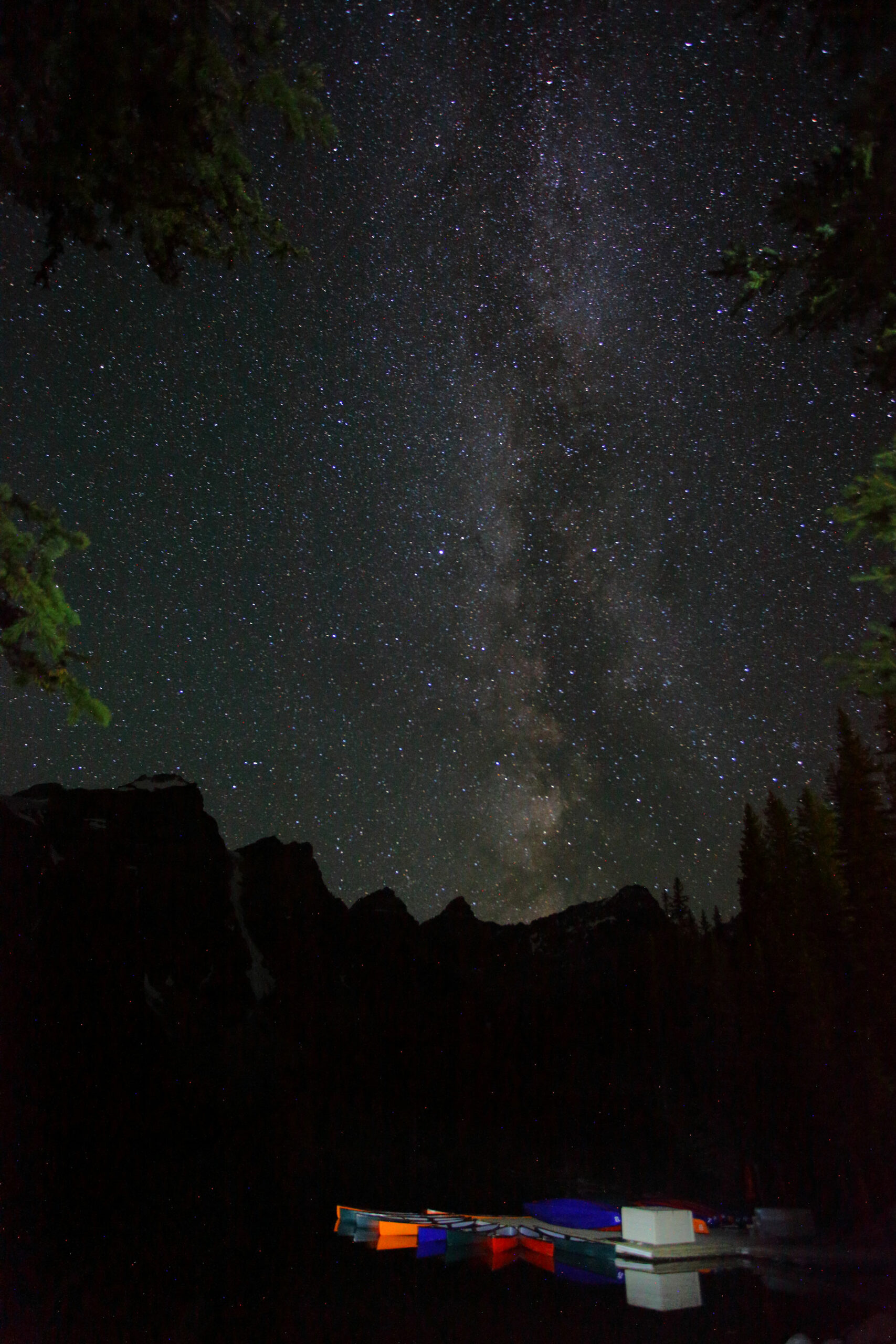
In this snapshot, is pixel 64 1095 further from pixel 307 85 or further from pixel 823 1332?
pixel 307 85

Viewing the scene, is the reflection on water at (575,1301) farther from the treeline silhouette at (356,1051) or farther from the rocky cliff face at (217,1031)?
the rocky cliff face at (217,1031)

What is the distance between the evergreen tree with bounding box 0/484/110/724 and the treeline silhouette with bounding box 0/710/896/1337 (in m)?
9.97

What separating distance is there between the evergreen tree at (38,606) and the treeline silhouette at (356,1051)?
997cm

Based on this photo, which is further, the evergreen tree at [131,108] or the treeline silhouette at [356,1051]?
the treeline silhouette at [356,1051]

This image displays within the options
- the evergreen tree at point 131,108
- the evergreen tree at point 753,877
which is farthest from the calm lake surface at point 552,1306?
the evergreen tree at point 753,877

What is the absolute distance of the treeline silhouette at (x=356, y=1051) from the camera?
96.4 feet

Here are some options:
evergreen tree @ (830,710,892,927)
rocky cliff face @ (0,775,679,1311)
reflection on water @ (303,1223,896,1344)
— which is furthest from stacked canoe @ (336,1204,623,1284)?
evergreen tree @ (830,710,892,927)

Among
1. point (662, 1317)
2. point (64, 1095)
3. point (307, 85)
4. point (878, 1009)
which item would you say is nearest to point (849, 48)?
point (307, 85)

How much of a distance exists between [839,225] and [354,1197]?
4832 cm

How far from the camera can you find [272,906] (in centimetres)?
15925

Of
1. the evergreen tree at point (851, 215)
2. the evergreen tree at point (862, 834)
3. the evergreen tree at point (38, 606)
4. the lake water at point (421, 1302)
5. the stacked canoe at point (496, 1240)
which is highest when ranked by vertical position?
the evergreen tree at point (862, 834)

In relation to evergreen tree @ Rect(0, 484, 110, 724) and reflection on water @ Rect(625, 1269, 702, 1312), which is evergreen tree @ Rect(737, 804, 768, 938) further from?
evergreen tree @ Rect(0, 484, 110, 724)

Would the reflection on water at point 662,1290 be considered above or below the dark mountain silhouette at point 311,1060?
below

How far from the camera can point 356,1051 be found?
427ft
